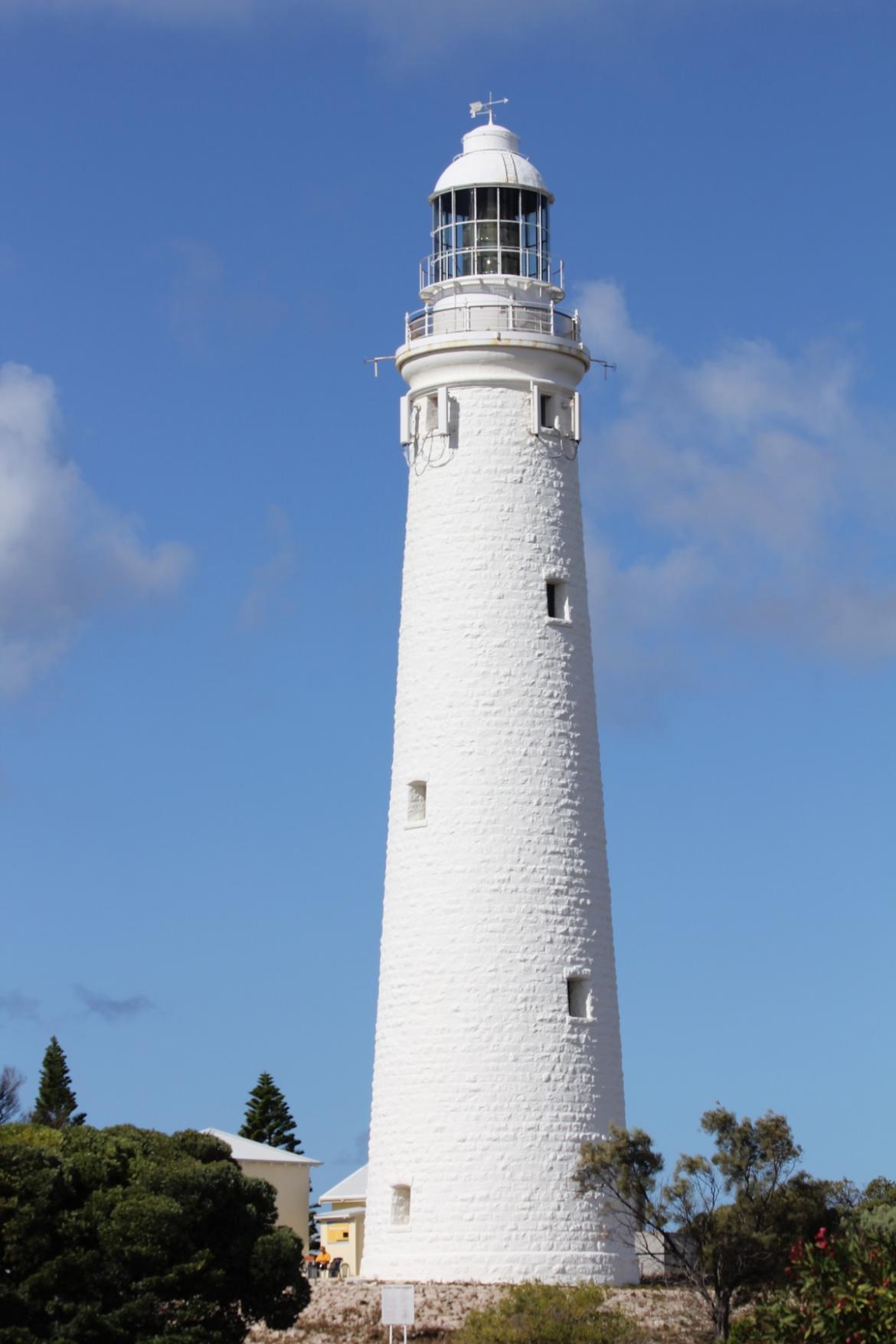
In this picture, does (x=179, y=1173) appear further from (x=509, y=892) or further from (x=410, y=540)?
(x=410, y=540)

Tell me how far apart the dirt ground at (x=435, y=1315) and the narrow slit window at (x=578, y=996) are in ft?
15.7

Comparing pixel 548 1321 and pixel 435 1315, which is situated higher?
pixel 435 1315

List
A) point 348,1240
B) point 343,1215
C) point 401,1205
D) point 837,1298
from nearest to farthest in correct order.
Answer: point 837,1298, point 401,1205, point 348,1240, point 343,1215

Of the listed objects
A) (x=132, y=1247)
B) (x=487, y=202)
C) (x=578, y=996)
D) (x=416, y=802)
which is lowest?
(x=132, y=1247)

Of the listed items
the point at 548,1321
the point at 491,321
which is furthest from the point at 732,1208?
the point at 491,321

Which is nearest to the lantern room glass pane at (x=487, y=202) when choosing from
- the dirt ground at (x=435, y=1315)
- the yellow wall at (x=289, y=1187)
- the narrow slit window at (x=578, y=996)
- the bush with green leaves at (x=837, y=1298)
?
the narrow slit window at (x=578, y=996)

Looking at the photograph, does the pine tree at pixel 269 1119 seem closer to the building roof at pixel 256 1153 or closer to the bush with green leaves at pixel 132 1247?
the building roof at pixel 256 1153

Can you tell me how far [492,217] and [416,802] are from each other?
1137 cm

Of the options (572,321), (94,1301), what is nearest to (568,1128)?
(94,1301)

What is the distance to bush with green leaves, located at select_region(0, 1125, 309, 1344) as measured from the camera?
37031 mm

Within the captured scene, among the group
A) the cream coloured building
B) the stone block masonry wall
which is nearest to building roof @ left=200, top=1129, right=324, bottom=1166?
the cream coloured building

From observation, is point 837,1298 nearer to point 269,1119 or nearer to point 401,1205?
point 401,1205

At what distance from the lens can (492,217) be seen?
159 ft

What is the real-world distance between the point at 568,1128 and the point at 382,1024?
4.00 meters
